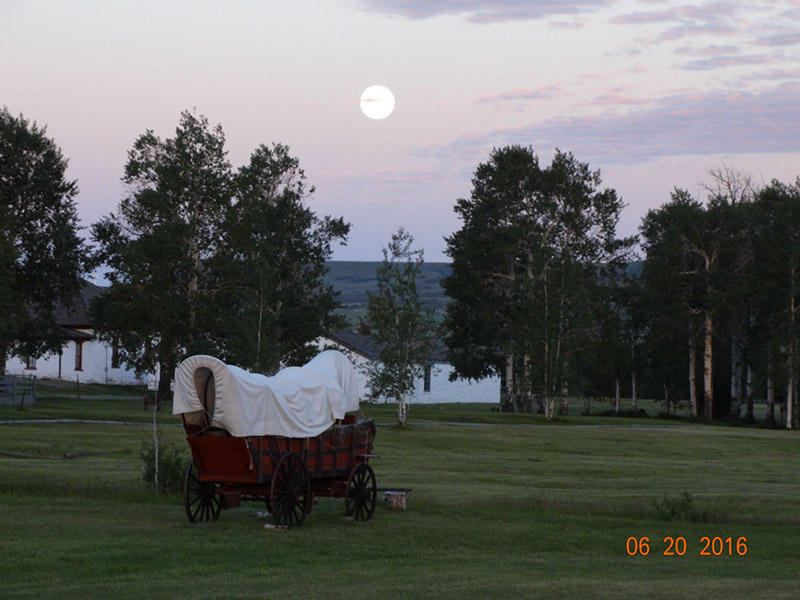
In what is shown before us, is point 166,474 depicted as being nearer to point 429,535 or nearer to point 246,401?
point 246,401

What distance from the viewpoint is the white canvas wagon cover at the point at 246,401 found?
67.4ft

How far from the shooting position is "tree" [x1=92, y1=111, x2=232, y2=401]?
225ft

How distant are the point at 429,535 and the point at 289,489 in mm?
2839

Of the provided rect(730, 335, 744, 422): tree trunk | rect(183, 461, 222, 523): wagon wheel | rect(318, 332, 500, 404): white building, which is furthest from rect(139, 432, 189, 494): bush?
rect(318, 332, 500, 404): white building

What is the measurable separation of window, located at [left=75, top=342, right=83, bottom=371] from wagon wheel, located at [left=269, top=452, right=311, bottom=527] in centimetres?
7778

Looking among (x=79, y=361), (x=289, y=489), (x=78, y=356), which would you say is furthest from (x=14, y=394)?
(x=289, y=489)

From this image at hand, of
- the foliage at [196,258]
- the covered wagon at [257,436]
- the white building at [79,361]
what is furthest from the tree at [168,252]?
the covered wagon at [257,436]

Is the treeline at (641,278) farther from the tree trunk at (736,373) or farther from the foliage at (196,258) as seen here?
the foliage at (196,258)

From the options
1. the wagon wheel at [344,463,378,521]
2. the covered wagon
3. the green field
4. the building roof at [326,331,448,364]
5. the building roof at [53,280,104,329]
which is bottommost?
the green field

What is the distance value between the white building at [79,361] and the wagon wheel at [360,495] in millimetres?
73904

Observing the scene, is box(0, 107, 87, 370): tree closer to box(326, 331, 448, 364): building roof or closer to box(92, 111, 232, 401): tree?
box(92, 111, 232, 401): tree

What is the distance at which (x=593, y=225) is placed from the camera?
8581 cm

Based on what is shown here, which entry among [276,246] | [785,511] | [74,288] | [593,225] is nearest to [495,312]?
[593,225]

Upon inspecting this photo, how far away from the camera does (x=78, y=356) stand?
96.1 m
